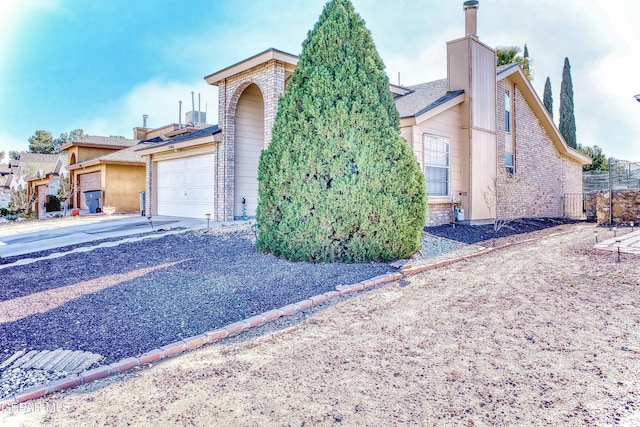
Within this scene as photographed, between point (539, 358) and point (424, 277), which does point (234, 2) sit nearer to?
point (424, 277)

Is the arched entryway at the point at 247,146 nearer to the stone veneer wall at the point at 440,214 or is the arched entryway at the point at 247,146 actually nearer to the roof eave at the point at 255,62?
the roof eave at the point at 255,62

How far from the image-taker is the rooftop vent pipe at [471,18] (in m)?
12.8

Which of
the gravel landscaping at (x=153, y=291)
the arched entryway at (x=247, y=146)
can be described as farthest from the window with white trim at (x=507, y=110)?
the gravel landscaping at (x=153, y=291)

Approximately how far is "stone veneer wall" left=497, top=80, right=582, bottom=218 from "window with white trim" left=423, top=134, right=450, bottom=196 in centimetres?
278

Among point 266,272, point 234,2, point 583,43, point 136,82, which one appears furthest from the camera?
point 136,82

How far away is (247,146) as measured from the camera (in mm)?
13125

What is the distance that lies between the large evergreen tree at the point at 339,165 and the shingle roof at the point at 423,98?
13.6 ft

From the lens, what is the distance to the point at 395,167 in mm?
6742

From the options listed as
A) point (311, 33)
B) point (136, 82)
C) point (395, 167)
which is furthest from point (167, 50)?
point (395, 167)

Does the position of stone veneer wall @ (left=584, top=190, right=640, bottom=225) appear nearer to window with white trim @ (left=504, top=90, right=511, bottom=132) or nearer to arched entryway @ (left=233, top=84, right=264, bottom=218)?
window with white trim @ (left=504, top=90, right=511, bottom=132)

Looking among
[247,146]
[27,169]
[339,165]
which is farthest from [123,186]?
[27,169]

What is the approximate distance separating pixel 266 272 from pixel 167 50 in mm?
13140

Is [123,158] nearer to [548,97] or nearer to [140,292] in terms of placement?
[140,292]

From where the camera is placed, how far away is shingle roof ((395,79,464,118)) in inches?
452
